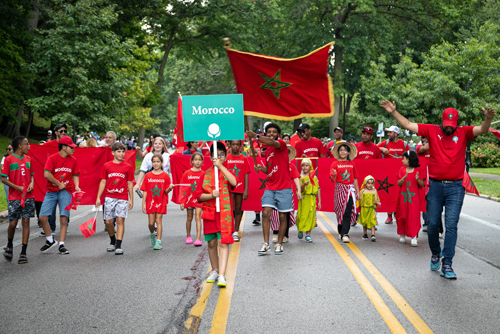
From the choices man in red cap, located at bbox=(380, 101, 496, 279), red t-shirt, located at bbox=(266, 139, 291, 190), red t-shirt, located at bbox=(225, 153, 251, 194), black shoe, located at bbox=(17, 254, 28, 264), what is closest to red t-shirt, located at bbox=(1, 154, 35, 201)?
black shoe, located at bbox=(17, 254, 28, 264)

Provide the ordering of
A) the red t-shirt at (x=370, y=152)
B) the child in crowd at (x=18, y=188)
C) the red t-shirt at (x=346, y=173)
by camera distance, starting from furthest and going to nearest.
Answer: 1. the red t-shirt at (x=370, y=152)
2. the red t-shirt at (x=346, y=173)
3. the child in crowd at (x=18, y=188)

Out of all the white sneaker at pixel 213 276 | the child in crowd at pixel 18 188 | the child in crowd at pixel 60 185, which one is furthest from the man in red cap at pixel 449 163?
the child in crowd at pixel 18 188

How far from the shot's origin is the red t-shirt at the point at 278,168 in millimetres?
7863

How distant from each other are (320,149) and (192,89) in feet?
143

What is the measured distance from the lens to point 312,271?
658 centimetres

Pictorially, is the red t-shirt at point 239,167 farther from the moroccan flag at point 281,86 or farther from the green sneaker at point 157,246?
the moroccan flag at point 281,86

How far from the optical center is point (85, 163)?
11195 millimetres

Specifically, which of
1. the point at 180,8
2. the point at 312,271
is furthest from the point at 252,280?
the point at 180,8

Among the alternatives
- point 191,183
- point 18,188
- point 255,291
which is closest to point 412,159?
point 191,183

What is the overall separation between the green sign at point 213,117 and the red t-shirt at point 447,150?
2.39 metres

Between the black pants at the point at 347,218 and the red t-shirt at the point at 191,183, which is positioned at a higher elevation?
the red t-shirt at the point at 191,183

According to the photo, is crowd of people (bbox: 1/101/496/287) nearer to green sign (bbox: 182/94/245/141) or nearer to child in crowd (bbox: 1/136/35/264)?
child in crowd (bbox: 1/136/35/264)

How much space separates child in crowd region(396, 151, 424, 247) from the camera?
857 centimetres

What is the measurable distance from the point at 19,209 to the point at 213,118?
364 centimetres
